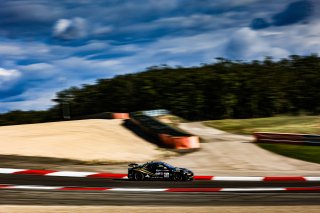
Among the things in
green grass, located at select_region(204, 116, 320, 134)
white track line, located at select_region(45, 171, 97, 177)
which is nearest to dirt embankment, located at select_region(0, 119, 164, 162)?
white track line, located at select_region(45, 171, 97, 177)

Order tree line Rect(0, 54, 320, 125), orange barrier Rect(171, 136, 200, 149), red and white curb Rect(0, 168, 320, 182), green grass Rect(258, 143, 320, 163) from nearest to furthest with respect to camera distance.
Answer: red and white curb Rect(0, 168, 320, 182), green grass Rect(258, 143, 320, 163), orange barrier Rect(171, 136, 200, 149), tree line Rect(0, 54, 320, 125)

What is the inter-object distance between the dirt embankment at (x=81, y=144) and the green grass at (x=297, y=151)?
25.5 feet

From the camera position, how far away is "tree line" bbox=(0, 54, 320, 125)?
88250mm

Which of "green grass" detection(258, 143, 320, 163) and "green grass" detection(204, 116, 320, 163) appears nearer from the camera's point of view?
"green grass" detection(258, 143, 320, 163)

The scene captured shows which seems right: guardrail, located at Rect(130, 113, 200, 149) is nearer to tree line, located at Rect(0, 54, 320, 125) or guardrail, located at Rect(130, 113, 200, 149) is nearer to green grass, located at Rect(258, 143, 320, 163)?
green grass, located at Rect(258, 143, 320, 163)

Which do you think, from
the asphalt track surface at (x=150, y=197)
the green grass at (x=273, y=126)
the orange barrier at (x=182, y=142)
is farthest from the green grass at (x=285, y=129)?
the asphalt track surface at (x=150, y=197)

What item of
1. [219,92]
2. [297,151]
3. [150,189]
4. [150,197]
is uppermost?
[219,92]

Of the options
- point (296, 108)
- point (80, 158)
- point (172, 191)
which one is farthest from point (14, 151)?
point (296, 108)

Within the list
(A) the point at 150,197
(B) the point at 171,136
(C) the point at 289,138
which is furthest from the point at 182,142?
(A) the point at 150,197

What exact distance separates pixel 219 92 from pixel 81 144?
5883 cm

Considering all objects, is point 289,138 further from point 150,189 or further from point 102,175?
point 150,189

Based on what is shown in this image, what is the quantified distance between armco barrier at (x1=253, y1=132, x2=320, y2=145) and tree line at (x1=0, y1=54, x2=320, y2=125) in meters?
49.4

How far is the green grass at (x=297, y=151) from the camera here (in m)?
28.2

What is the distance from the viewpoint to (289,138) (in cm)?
3506
